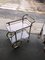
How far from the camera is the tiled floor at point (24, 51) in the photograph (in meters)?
2.24

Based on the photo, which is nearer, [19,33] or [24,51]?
[24,51]

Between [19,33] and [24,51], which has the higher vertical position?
[19,33]

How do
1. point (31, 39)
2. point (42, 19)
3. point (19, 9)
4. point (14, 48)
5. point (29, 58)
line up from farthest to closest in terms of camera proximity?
point (19, 9) → point (42, 19) → point (31, 39) → point (14, 48) → point (29, 58)

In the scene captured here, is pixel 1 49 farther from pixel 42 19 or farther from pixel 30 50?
pixel 42 19

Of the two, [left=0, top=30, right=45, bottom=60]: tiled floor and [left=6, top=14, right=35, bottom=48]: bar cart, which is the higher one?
[left=6, top=14, right=35, bottom=48]: bar cart

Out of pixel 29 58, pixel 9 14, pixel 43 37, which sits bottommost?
pixel 29 58

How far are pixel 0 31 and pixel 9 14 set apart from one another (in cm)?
66

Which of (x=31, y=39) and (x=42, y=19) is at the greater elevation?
(x=42, y=19)

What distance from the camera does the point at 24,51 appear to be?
2.35m

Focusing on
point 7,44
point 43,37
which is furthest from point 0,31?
point 43,37

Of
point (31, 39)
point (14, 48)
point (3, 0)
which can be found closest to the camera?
point (14, 48)

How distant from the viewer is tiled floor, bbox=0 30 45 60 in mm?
2242

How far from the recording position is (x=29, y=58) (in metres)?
2.23

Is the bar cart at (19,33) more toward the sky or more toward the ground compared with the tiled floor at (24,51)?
more toward the sky
